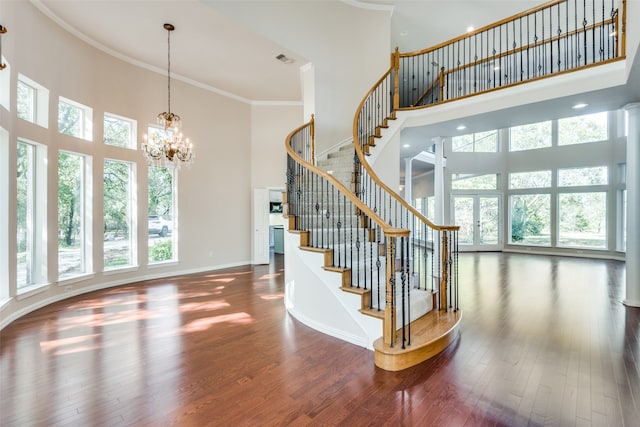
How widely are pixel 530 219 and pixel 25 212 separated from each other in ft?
43.0

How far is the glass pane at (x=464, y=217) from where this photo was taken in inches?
425

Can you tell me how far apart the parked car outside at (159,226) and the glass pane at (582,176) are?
11.8m

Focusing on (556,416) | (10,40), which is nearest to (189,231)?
(10,40)

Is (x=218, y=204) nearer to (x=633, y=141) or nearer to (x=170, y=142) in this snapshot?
(x=170, y=142)

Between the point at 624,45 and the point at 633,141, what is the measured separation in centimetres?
146

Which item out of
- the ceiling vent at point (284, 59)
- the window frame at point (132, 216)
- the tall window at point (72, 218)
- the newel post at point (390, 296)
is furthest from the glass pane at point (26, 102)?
the newel post at point (390, 296)

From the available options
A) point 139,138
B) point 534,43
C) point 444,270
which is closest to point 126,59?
point 139,138

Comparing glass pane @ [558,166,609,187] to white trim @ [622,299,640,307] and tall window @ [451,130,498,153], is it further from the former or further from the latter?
white trim @ [622,299,640,307]

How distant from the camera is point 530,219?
10273 mm

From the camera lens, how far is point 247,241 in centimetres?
789

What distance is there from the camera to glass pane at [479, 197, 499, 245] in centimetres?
1074

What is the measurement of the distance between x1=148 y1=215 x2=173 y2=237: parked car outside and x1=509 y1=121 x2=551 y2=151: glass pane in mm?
11343

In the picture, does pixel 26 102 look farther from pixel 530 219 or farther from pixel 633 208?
pixel 530 219

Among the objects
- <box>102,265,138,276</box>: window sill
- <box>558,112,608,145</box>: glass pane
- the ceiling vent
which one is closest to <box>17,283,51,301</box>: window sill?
<box>102,265,138,276</box>: window sill
